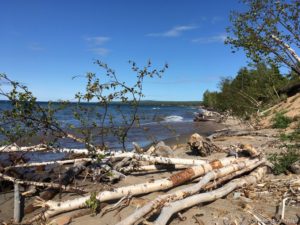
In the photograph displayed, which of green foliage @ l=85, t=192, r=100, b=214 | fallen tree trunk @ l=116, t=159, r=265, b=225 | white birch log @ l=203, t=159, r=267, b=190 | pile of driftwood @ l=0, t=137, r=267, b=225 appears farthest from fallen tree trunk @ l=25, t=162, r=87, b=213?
white birch log @ l=203, t=159, r=267, b=190

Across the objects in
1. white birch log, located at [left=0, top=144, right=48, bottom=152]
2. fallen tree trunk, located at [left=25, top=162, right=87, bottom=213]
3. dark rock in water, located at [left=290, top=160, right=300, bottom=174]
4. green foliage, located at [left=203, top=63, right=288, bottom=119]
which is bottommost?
fallen tree trunk, located at [left=25, top=162, right=87, bottom=213]

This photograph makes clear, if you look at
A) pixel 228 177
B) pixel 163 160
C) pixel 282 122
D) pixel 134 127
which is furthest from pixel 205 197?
pixel 134 127

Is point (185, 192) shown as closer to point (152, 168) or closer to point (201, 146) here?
point (152, 168)

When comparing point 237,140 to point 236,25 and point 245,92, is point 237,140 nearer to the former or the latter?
point 236,25

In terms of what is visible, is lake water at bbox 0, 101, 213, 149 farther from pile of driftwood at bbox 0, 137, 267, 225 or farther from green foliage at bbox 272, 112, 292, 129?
green foliage at bbox 272, 112, 292, 129

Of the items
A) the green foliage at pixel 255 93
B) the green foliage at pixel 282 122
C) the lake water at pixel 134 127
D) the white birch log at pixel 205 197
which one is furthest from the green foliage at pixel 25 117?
the green foliage at pixel 255 93

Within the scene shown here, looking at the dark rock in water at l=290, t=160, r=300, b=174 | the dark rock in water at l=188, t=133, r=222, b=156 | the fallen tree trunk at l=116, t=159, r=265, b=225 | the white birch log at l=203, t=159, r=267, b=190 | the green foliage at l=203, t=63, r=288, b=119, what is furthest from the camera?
the green foliage at l=203, t=63, r=288, b=119

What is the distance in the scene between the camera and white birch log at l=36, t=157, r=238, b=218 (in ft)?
19.6

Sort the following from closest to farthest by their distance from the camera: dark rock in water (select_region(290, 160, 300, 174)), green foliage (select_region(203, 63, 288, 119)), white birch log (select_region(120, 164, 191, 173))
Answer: dark rock in water (select_region(290, 160, 300, 174))
white birch log (select_region(120, 164, 191, 173))
green foliage (select_region(203, 63, 288, 119))

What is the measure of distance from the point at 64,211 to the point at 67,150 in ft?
8.40

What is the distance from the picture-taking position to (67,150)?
844 cm

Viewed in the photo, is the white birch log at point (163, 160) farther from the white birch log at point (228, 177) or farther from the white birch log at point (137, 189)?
the white birch log at point (228, 177)

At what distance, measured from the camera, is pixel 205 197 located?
20.9 ft

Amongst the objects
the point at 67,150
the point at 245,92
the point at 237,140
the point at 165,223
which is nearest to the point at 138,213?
the point at 165,223
